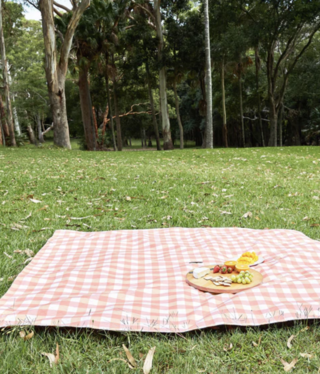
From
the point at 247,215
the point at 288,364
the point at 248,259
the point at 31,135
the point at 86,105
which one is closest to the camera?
the point at 288,364

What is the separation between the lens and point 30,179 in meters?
7.55

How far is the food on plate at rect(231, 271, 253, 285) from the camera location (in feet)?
8.44

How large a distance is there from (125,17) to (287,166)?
1688cm

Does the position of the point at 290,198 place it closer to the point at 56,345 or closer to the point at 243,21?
the point at 56,345

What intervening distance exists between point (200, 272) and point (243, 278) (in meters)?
0.34

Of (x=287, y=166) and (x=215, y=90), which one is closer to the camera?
(x=287, y=166)

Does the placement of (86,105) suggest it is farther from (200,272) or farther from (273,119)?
(200,272)

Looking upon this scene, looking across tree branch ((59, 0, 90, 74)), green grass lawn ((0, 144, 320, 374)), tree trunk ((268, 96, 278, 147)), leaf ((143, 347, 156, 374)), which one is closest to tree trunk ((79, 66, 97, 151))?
tree branch ((59, 0, 90, 74))

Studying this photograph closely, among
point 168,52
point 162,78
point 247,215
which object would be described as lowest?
point 247,215

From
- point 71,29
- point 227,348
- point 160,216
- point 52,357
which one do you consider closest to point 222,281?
point 227,348

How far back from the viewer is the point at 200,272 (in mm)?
2744

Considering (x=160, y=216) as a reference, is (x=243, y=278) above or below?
above

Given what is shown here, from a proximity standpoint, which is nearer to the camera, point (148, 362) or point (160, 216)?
point (148, 362)

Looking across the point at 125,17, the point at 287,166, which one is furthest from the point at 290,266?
the point at 125,17
